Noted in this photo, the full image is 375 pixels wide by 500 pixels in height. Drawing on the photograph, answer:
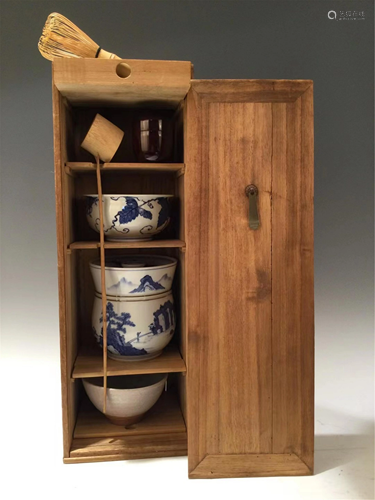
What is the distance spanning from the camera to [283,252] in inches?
44.0

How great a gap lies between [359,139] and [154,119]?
75cm

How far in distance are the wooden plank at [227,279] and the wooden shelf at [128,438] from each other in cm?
11

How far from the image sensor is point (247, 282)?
3.67ft

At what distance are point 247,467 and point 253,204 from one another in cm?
55

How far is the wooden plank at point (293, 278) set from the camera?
3.62 feet

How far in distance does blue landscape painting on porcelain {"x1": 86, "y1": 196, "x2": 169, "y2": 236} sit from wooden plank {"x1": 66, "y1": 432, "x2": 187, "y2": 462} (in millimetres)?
475

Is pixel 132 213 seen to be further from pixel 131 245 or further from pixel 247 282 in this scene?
pixel 247 282

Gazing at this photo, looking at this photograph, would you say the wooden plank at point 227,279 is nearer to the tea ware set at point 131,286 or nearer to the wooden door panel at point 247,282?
the wooden door panel at point 247,282

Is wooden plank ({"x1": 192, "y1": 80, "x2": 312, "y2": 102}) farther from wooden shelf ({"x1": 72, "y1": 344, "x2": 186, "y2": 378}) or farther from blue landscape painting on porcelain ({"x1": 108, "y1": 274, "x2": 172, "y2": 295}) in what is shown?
wooden shelf ({"x1": 72, "y1": 344, "x2": 186, "y2": 378})

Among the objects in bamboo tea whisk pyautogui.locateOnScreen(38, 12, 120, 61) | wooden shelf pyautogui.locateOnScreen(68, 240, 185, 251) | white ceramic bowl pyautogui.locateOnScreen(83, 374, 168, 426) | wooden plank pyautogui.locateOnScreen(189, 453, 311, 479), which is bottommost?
wooden plank pyautogui.locateOnScreen(189, 453, 311, 479)

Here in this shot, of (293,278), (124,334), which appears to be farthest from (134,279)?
(293,278)

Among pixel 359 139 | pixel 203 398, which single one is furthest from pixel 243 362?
pixel 359 139

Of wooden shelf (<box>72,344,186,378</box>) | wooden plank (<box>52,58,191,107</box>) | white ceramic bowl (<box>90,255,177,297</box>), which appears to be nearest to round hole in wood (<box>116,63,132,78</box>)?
wooden plank (<box>52,58,191,107</box>)

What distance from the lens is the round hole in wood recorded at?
3.54ft
